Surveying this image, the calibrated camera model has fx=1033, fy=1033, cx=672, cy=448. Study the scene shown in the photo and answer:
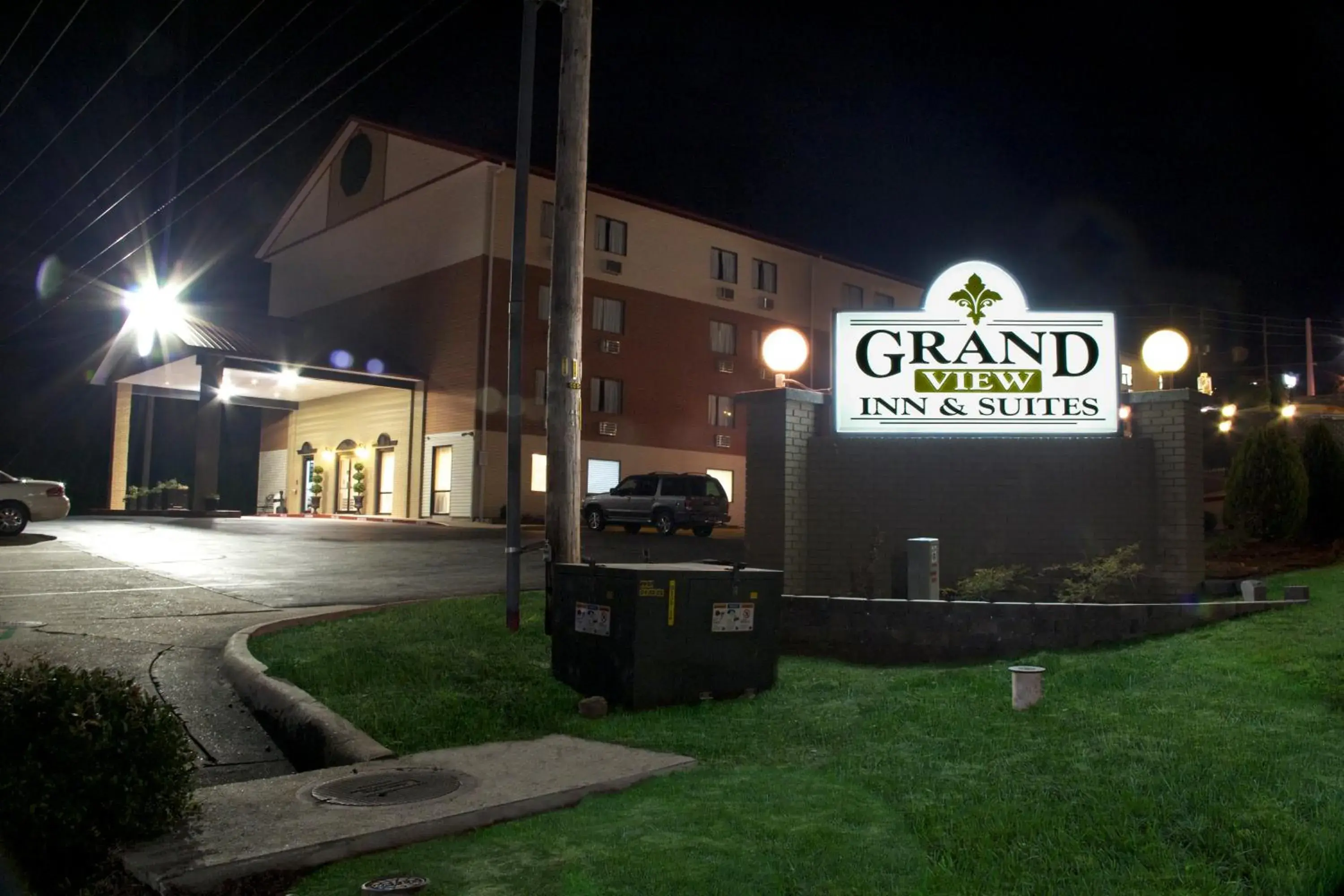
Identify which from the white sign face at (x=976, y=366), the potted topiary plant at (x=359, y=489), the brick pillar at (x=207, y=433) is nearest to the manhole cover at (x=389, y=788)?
the white sign face at (x=976, y=366)

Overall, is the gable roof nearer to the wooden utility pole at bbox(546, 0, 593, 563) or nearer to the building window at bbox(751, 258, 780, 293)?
the building window at bbox(751, 258, 780, 293)

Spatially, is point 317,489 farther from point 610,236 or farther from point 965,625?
point 965,625

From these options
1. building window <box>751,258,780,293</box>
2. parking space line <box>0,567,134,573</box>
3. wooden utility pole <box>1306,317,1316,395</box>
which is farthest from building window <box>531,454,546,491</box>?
wooden utility pole <box>1306,317,1316,395</box>

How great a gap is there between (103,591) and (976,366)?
427 inches

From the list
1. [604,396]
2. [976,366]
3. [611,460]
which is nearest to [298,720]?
[976,366]

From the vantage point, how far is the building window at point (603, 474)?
37125 mm

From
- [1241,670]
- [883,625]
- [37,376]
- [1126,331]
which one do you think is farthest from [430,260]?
[1126,331]

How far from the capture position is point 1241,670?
6980mm

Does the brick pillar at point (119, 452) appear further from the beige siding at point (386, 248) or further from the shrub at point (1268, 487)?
the shrub at point (1268, 487)

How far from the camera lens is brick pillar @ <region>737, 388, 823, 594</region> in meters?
11.6

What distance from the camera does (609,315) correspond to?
38.3 m

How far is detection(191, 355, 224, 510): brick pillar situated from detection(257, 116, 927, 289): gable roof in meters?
10.3

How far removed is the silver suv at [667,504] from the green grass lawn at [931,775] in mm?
19923

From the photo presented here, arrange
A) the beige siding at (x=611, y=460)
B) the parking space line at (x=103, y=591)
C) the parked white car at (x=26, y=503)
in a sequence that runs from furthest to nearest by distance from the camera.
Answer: the beige siding at (x=611, y=460) → the parked white car at (x=26, y=503) → the parking space line at (x=103, y=591)
